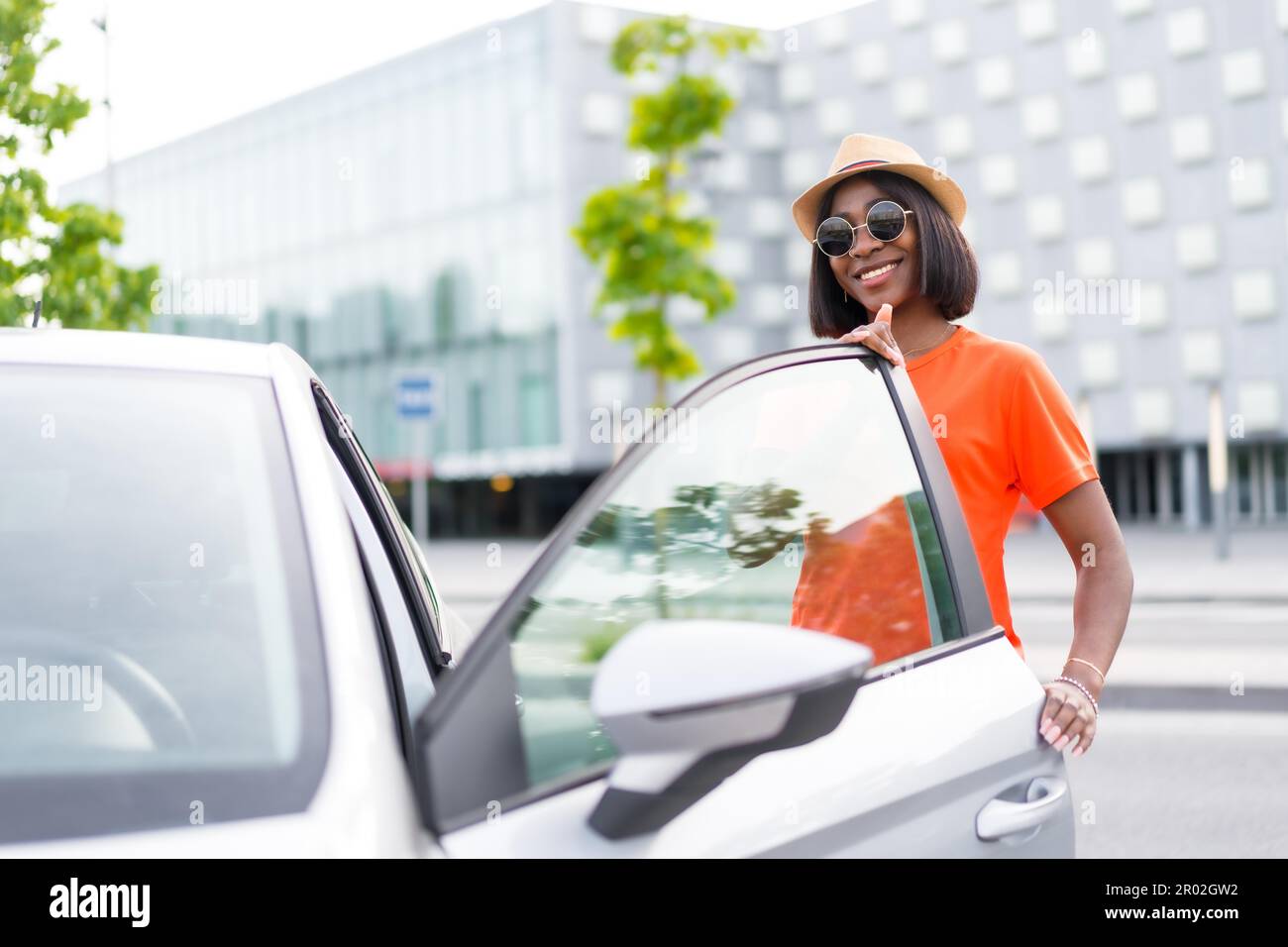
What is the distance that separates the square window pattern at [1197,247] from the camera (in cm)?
3375

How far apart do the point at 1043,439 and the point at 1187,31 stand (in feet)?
119

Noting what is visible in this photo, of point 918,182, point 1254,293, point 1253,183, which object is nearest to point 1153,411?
point 1254,293

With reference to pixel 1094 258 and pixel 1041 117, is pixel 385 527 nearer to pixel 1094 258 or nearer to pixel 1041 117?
pixel 1094 258

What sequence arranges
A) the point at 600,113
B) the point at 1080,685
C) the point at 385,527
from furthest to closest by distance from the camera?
the point at 600,113 → the point at 385,527 → the point at 1080,685

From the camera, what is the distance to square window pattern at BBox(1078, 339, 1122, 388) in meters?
35.0

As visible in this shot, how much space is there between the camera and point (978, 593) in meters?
1.93

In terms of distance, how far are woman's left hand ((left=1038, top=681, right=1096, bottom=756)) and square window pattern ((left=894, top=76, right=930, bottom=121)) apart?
38.1 metres

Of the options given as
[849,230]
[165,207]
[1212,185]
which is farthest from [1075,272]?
[849,230]

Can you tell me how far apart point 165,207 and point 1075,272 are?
29541mm

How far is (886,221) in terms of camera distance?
225cm

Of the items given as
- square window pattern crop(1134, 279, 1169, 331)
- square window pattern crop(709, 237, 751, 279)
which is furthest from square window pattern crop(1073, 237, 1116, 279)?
square window pattern crop(709, 237, 751, 279)

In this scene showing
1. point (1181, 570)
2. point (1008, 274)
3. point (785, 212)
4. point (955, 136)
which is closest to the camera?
point (1181, 570)

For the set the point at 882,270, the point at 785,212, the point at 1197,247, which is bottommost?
the point at 882,270
